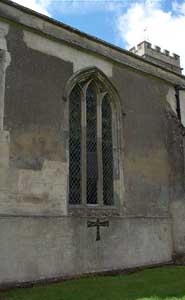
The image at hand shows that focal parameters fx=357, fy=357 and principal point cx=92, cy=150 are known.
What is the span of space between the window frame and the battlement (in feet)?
47.0

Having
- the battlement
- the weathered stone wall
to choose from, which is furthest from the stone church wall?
the battlement

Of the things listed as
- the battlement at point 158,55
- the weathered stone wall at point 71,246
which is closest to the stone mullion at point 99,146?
the weathered stone wall at point 71,246

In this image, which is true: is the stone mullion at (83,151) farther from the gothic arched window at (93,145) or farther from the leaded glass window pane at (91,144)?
the leaded glass window pane at (91,144)

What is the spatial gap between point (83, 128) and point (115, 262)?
11.4 feet

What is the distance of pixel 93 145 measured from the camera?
9492mm

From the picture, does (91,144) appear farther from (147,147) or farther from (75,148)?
(147,147)

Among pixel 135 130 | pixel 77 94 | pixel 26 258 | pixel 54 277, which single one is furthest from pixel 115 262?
pixel 77 94

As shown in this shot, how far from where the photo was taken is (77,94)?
9.54m

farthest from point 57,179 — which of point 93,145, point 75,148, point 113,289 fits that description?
point 113,289

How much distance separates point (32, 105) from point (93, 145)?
2069mm

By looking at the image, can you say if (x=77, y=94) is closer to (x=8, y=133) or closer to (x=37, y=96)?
(x=37, y=96)

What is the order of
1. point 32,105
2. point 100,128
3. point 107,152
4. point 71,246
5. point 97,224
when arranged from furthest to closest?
point 107,152 → point 100,128 → point 97,224 → point 32,105 → point 71,246

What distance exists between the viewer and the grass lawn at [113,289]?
20.6 ft

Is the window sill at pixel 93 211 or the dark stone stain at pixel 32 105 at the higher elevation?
the dark stone stain at pixel 32 105
